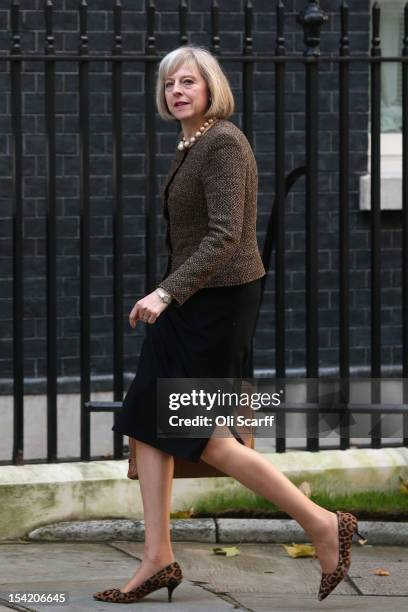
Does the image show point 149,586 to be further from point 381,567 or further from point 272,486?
point 381,567

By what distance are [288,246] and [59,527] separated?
3.12 m

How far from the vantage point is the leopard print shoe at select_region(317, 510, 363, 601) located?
4996mm

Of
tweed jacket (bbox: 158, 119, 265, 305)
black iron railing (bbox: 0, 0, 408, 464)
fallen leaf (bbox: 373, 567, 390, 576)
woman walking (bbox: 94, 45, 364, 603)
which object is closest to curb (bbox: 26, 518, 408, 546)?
black iron railing (bbox: 0, 0, 408, 464)

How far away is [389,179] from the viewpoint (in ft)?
28.8

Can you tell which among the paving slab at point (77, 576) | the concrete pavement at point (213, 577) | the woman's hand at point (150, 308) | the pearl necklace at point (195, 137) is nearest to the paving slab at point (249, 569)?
the concrete pavement at point (213, 577)

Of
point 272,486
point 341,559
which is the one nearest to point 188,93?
point 272,486

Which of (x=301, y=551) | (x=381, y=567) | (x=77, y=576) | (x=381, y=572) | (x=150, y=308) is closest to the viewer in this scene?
(x=150, y=308)

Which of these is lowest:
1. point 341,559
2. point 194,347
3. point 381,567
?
point 381,567

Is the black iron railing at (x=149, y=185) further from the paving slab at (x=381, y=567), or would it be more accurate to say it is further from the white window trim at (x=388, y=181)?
the white window trim at (x=388, y=181)

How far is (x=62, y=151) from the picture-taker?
8391mm

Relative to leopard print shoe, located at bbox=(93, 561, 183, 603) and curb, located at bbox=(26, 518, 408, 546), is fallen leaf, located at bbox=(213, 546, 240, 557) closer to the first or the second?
curb, located at bbox=(26, 518, 408, 546)

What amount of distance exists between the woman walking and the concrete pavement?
0.57 feet

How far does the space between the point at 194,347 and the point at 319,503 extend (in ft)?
5.04

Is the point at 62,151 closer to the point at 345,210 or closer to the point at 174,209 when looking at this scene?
the point at 345,210
